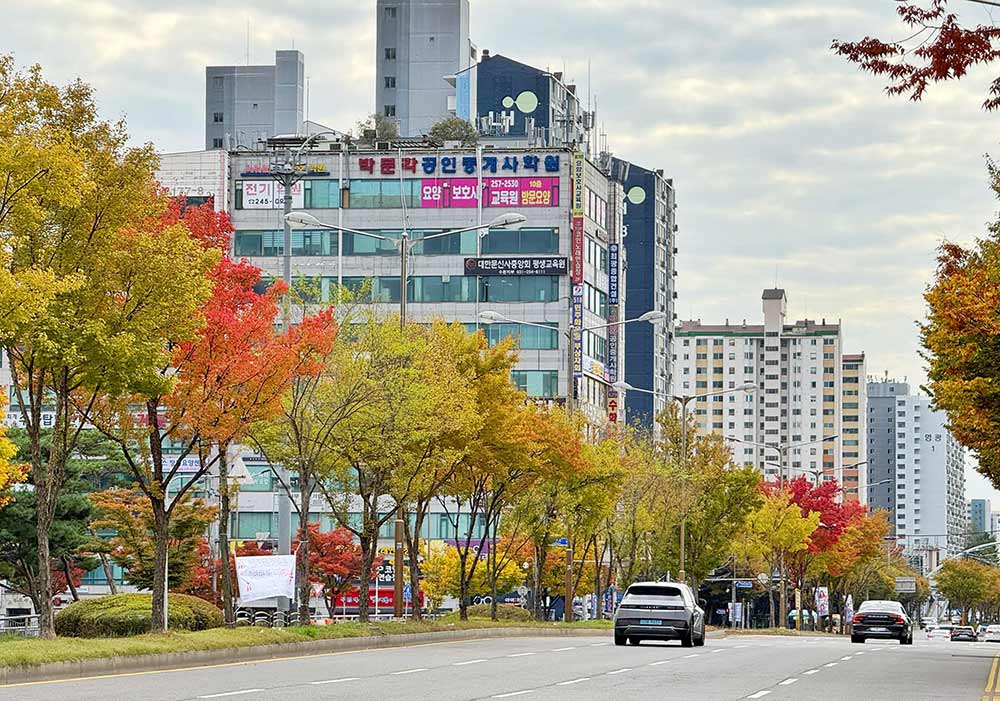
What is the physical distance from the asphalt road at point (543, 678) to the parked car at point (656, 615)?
3077 millimetres

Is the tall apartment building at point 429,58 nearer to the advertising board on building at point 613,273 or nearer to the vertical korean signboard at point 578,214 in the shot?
the advertising board on building at point 613,273

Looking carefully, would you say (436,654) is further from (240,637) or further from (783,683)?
(783,683)

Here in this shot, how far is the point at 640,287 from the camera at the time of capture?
148875 millimetres

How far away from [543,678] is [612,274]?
8262 centimetres

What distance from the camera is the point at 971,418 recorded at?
3297 centimetres

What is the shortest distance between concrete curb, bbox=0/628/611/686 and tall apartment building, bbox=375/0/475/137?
9311cm

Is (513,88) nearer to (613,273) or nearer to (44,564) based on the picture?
(613,273)

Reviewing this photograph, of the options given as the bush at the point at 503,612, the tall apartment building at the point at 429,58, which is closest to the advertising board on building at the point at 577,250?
the tall apartment building at the point at 429,58

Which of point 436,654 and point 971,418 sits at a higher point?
point 971,418

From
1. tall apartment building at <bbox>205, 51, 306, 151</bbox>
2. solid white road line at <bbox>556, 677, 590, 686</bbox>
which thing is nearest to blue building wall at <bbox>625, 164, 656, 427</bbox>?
tall apartment building at <bbox>205, 51, 306, 151</bbox>

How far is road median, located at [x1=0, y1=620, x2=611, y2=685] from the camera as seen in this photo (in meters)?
23.3

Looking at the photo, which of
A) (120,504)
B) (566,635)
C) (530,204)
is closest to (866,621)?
(566,635)

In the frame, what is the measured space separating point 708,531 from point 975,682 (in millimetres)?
48437

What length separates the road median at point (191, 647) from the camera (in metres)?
23.3
